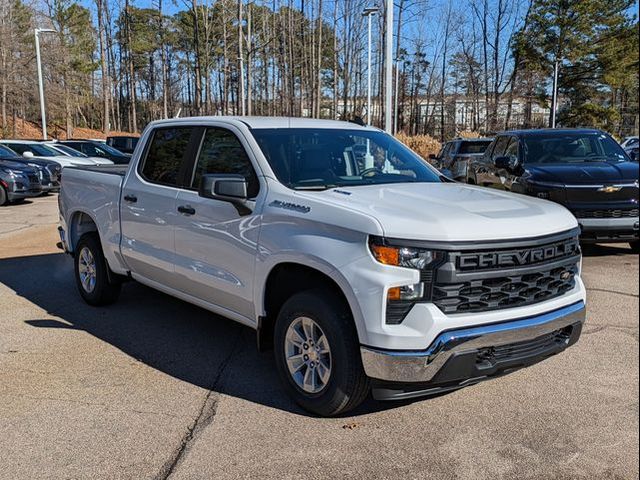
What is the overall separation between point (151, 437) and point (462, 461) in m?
1.84

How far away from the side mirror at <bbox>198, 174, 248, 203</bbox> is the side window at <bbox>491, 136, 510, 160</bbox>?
7.06 m

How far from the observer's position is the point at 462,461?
10.7ft

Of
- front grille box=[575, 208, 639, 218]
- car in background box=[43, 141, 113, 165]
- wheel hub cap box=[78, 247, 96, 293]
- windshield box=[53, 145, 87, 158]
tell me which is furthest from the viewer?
windshield box=[53, 145, 87, 158]

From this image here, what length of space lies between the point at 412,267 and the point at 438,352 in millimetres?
484

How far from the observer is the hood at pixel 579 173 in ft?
24.8

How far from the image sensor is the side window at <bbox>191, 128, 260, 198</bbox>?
4.32 m

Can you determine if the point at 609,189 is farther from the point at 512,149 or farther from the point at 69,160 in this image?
the point at 69,160

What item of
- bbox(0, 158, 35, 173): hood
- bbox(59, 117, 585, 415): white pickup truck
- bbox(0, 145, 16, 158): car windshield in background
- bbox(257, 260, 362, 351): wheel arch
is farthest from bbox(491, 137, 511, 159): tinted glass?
bbox(0, 145, 16, 158): car windshield in background

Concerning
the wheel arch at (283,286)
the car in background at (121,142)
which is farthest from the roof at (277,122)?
the car in background at (121,142)

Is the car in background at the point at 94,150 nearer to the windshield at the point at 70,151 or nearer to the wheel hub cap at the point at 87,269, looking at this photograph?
the windshield at the point at 70,151

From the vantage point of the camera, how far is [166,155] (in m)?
5.29

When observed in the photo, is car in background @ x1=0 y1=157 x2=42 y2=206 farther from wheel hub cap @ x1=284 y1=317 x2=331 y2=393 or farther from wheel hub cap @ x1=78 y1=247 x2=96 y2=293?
wheel hub cap @ x1=284 y1=317 x2=331 y2=393

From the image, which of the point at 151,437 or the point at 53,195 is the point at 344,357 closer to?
the point at 151,437

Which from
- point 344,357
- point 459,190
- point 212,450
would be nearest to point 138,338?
point 212,450
